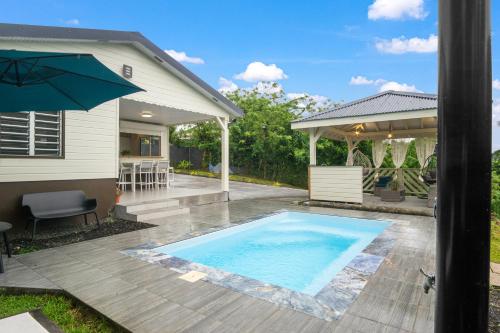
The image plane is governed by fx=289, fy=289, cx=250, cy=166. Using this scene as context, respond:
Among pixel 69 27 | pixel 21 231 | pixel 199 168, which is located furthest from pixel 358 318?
pixel 199 168

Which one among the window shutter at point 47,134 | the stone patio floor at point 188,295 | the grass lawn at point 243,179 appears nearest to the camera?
the stone patio floor at point 188,295

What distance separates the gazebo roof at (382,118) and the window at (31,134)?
638 cm

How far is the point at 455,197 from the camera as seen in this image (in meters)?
0.95

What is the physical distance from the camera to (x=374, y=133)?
36.3ft

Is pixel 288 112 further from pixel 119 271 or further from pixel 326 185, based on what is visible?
pixel 119 271

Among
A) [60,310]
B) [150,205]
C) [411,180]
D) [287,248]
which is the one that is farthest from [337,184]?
[60,310]

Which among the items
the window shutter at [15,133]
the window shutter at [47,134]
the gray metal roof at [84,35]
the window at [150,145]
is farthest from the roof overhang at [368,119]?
the window shutter at [15,133]

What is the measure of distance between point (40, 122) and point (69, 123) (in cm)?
47

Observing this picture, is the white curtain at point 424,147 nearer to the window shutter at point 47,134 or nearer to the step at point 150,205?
the step at point 150,205

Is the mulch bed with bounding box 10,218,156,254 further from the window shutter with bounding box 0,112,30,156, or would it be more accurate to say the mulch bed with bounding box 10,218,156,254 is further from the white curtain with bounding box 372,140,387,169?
the white curtain with bounding box 372,140,387,169

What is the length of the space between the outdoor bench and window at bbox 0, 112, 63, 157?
0.81 m

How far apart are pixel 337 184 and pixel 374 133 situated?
377 centimetres

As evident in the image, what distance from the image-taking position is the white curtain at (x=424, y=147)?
10.4 metres

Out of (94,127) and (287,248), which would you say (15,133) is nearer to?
(94,127)
